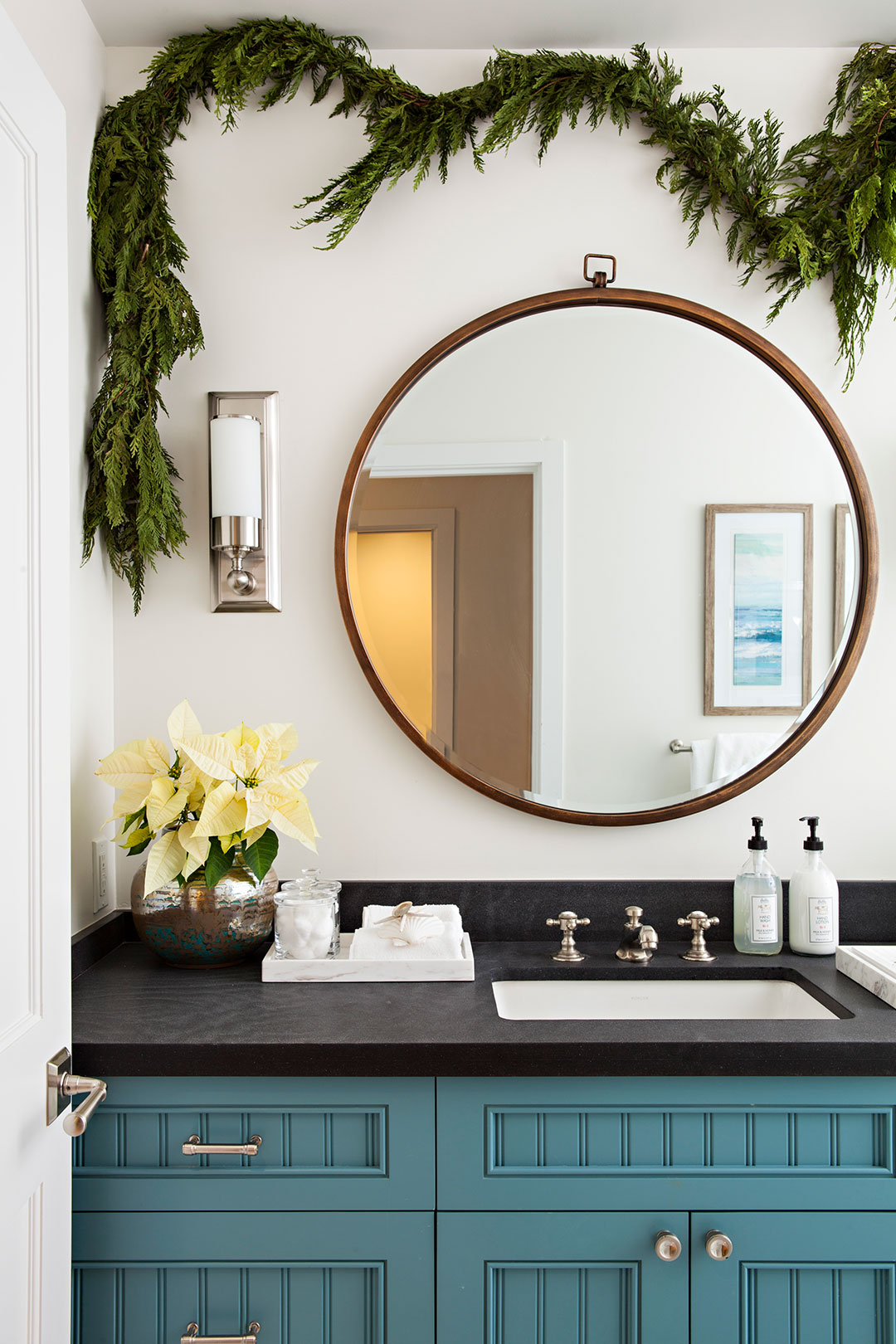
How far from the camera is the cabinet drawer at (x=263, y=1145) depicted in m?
1.24

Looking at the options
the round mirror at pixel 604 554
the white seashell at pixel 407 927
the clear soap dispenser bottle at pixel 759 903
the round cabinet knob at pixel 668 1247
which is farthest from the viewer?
the round mirror at pixel 604 554

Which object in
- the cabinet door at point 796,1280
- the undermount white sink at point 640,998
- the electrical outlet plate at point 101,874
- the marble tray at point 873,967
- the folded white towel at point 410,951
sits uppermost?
the electrical outlet plate at point 101,874

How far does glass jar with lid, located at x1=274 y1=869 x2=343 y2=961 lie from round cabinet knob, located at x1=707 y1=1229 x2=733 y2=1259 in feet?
2.29

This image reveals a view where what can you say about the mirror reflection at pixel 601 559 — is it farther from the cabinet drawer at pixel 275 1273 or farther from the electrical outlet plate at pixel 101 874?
the cabinet drawer at pixel 275 1273

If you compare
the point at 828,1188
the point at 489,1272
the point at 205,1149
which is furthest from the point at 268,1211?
the point at 828,1188

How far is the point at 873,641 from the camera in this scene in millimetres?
1768

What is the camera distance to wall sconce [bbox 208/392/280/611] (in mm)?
1692

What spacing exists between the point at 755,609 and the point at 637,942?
66 cm

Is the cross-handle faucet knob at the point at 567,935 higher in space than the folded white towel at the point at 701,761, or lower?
lower

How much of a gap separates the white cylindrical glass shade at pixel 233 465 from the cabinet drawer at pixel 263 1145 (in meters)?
0.98

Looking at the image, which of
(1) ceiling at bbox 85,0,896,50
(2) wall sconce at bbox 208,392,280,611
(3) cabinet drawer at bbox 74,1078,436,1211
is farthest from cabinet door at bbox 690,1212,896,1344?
(1) ceiling at bbox 85,0,896,50

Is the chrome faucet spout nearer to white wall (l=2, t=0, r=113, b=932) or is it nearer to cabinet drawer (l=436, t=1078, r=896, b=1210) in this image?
cabinet drawer (l=436, t=1078, r=896, b=1210)

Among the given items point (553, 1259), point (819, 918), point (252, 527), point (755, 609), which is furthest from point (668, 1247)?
point (252, 527)

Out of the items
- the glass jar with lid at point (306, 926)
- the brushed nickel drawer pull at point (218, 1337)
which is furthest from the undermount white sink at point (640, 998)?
the brushed nickel drawer pull at point (218, 1337)
